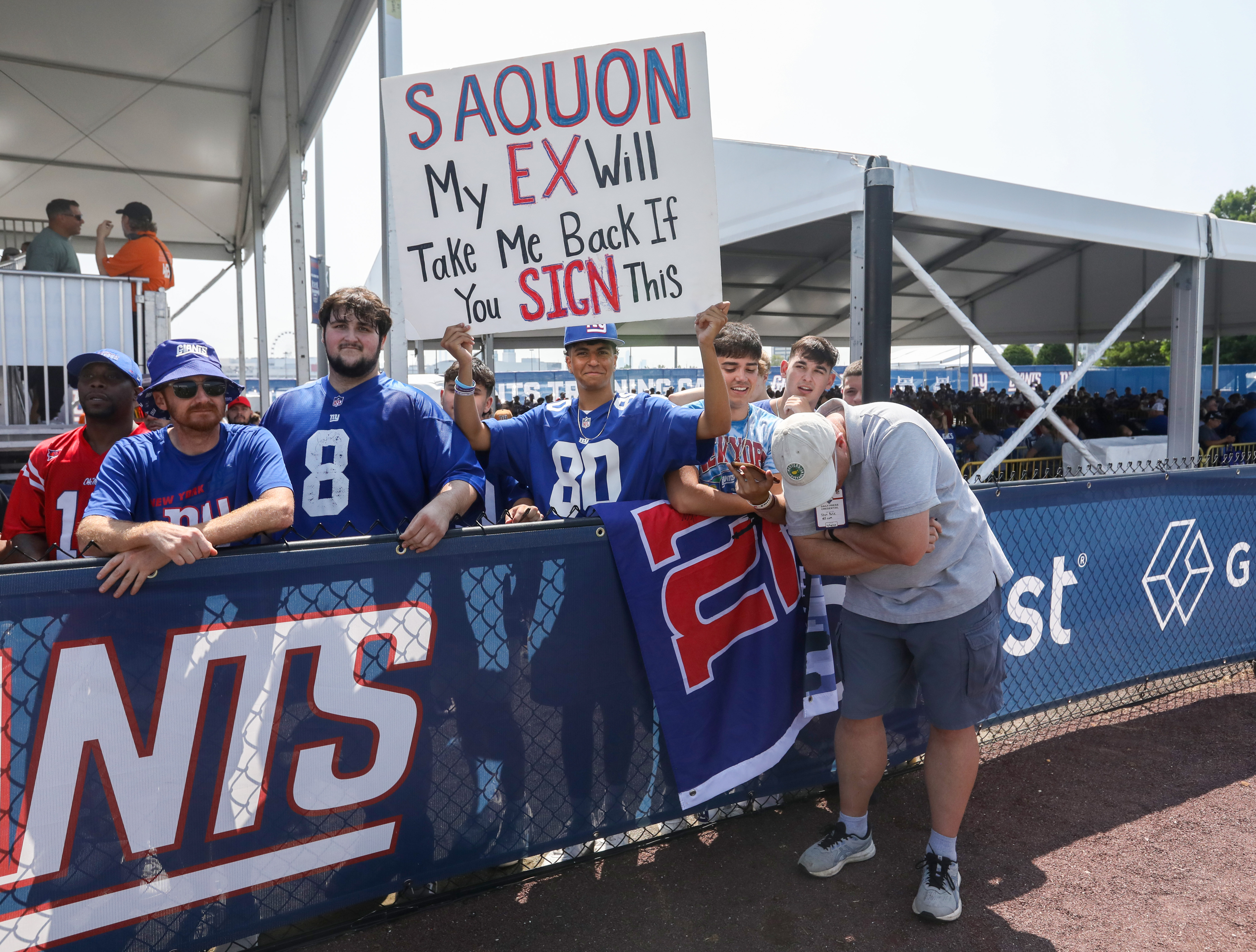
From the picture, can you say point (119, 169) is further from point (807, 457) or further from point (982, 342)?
point (807, 457)

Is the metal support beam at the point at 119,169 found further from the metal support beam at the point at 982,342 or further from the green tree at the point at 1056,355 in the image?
the green tree at the point at 1056,355

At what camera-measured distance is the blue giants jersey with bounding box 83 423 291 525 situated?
2412mm

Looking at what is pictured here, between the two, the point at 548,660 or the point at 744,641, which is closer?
the point at 548,660

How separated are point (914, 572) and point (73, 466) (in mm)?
3183

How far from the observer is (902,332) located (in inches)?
671

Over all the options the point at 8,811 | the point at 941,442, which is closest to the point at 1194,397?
the point at 941,442

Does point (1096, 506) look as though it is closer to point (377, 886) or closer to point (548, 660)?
point (548, 660)

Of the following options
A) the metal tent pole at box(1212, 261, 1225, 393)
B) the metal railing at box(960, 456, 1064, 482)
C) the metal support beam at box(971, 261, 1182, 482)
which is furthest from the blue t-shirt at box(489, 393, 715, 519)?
the metal tent pole at box(1212, 261, 1225, 393)

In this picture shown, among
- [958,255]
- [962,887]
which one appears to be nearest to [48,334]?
[962,887]

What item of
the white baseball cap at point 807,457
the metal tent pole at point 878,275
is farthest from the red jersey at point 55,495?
the metal tent pole at point 878,275

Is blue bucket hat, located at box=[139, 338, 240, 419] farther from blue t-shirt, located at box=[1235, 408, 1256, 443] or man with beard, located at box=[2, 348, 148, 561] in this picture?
blue t-shirt, located at box=[1235, 408, 1256, 443]

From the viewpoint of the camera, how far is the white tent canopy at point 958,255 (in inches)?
253

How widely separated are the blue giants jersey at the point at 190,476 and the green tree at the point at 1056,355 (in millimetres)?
49723

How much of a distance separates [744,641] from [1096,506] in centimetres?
225
